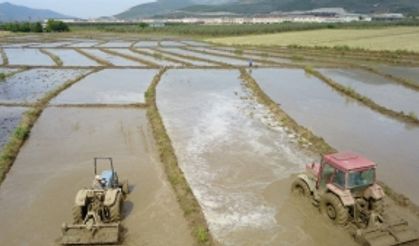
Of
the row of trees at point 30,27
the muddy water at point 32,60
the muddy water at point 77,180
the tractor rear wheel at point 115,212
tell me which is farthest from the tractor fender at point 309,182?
the row of trees at point 30,27

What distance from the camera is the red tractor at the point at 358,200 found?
7.97 metres

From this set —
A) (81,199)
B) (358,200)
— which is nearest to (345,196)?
(358,200)

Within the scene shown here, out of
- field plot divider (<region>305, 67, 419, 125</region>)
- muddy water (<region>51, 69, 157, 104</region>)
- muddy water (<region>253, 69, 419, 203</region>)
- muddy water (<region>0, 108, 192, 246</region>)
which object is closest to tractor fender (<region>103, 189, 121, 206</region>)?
muddy water (<region>0, 108, 192, 246</region>)

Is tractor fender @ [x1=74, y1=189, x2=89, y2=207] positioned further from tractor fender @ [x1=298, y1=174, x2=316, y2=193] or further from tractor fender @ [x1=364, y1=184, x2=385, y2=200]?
tractor fender @ [x1=364, y1=184, x2=385, y2=200]

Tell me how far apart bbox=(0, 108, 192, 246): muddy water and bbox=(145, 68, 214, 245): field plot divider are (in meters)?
0.19

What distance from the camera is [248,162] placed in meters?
12.5

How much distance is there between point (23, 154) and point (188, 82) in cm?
1416

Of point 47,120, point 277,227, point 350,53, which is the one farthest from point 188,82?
point 350,53

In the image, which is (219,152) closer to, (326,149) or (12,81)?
(326,149)

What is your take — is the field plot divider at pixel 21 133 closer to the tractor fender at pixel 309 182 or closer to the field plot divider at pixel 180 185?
the field plot divider at pixel 180 185

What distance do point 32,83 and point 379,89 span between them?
70.4 ft

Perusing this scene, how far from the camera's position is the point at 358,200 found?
28.4ft

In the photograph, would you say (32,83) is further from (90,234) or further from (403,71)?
(403,71)

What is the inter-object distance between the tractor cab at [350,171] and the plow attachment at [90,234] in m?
4.68
